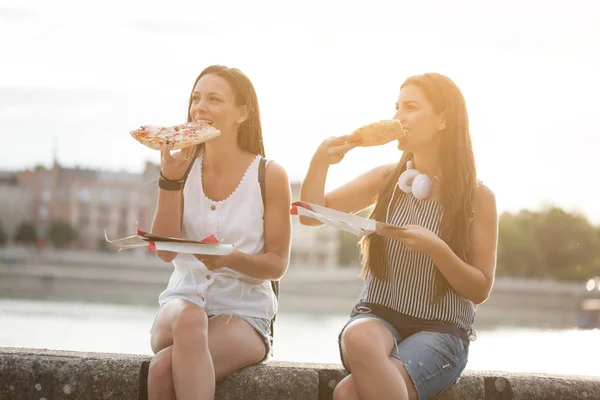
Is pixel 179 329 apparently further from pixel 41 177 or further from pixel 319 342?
pixel 41 177

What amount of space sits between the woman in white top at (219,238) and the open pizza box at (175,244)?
12cm

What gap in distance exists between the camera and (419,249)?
2.81 metres

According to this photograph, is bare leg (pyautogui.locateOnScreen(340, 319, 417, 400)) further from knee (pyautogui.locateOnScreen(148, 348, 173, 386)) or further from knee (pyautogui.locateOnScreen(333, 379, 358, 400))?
knee (pyautogui.locateOnScreen(148, 348, 173, 386))

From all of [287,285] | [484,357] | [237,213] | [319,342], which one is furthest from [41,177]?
[237,213]

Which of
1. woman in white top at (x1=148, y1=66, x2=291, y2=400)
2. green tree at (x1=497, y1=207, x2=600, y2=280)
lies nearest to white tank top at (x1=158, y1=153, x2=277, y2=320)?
woman in white top at (x1=148, y1=66, x2=291, y2=400)

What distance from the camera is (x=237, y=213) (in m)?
3.15

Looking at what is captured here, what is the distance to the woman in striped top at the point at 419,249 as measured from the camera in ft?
9.13

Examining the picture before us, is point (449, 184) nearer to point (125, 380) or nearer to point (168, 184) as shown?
point (168, 184)

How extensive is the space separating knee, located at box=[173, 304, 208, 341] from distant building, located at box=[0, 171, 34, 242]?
79.1 metres

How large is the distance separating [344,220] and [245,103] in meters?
0.73

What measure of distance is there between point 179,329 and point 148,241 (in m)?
0.28

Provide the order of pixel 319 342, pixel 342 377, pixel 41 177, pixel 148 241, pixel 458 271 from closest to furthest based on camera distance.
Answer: pixel 148 241
pixel 458 271
pixel 342 377
pixel 319 342
pixel 41 177

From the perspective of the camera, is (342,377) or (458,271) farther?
(342,377)

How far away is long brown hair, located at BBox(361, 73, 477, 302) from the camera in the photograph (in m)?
2.99
